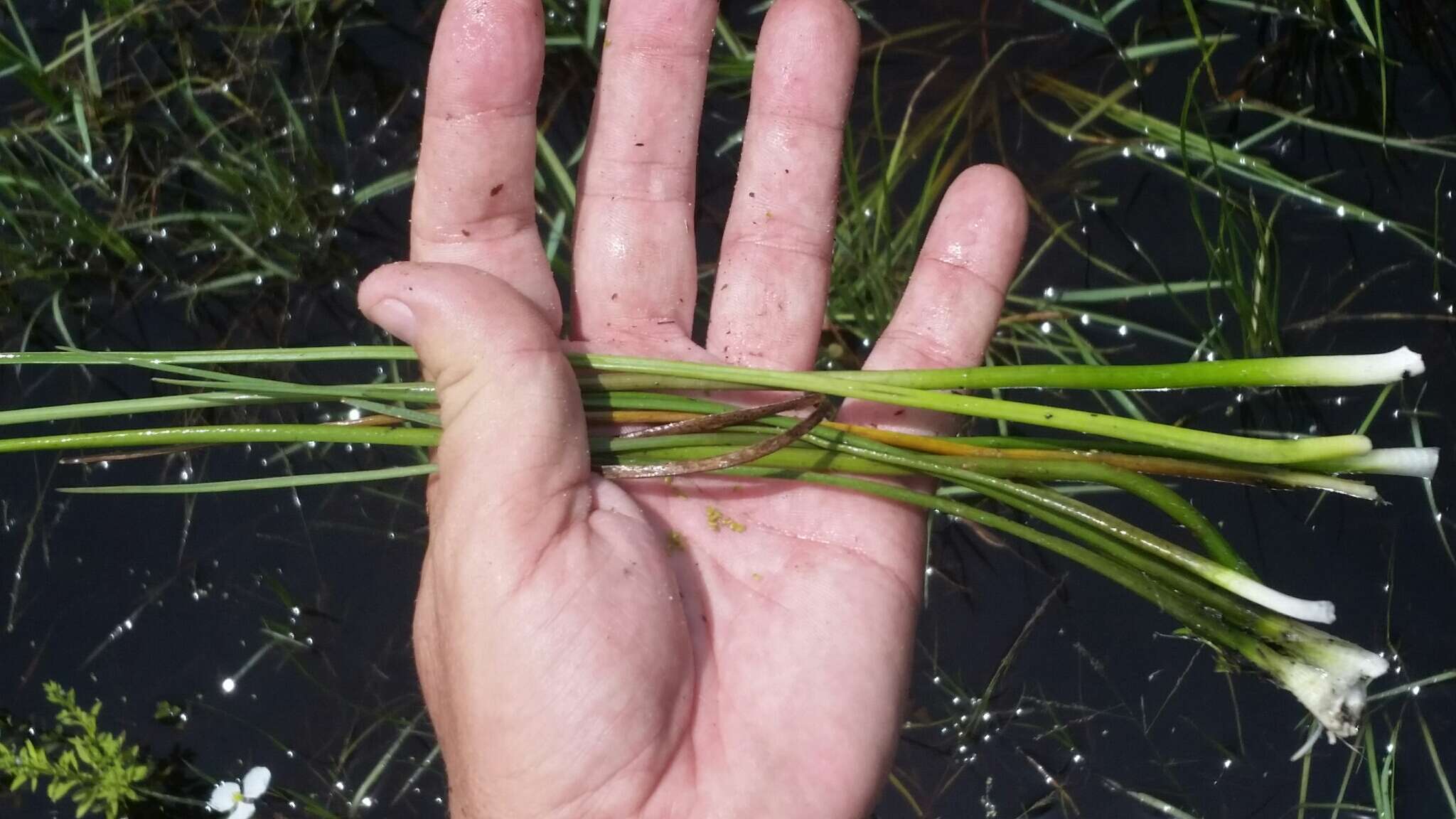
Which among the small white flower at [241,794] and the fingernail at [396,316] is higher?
the fingernail at [396,316]

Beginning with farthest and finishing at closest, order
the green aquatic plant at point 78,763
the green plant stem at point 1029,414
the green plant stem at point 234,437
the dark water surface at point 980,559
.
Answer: the dark water surface at point 980,559, the green aquatic plant at point 78,763, the green plant stem at point 234,437, the green plant stem at point 1029,414

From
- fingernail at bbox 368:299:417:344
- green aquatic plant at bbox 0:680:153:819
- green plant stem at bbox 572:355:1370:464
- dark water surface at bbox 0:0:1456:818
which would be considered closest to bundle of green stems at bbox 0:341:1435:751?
green plant stem at bbox 572:355:1370:464

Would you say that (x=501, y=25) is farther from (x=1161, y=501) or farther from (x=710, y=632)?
(x=1161, y=501)

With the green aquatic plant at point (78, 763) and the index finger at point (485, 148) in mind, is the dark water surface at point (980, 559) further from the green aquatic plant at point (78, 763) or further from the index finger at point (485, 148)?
the index finger at point (485, 148)

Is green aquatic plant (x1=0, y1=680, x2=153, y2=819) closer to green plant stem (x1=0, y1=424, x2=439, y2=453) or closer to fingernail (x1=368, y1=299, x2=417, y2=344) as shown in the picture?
green plant stem (x1=0, y1=424, x2=439, y2=453)

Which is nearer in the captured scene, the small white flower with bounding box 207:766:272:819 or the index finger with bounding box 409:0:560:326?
the index finger with bounding box 409:0:560:326

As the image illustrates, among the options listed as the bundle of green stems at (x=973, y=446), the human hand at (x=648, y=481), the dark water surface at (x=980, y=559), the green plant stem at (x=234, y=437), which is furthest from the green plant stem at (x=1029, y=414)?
the dark water surface at (x=980, y=559)

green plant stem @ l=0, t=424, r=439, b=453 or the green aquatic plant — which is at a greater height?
green plant stem @ l=0, t=424, r=439, b=453

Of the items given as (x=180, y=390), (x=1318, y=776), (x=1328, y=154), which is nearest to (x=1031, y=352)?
(x=1328, y=154)
